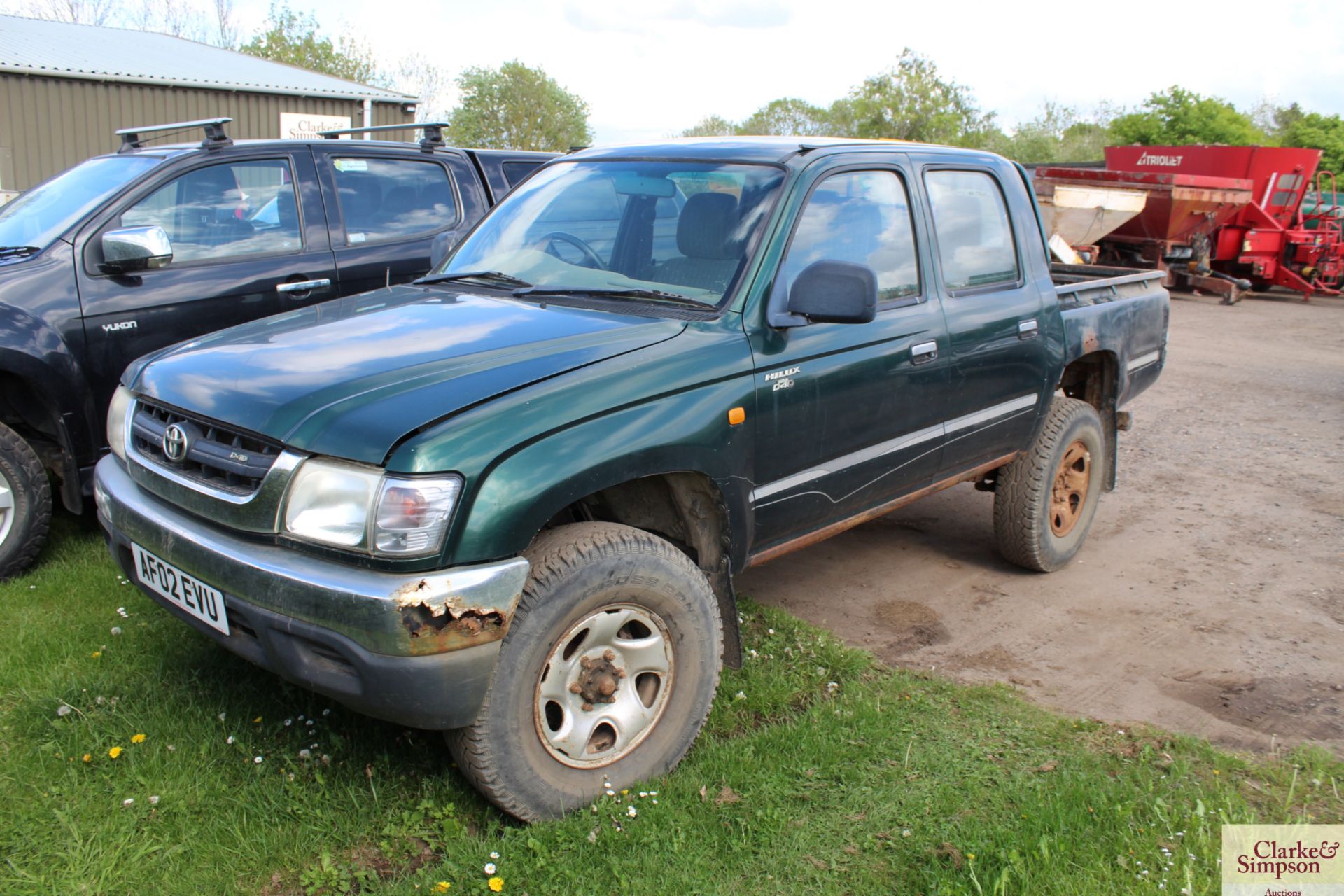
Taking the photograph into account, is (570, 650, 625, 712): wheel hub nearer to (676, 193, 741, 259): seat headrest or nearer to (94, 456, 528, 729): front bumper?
(94, 456, 528, 729): front bumper

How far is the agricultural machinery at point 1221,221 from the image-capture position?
52.9 feet

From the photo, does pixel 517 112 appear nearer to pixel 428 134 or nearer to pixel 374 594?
pixel 428 134

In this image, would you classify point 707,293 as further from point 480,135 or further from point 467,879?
point 480,135

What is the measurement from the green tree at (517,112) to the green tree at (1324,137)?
69.5 ft

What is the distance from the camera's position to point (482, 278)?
12.3 feet

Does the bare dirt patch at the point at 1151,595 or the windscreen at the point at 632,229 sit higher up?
the windscreen at the point at 632,229

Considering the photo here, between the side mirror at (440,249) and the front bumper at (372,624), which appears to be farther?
the side mirror at (440,249)

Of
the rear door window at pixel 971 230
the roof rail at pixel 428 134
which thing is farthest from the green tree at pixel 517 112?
the rear door window at pixel 971 230

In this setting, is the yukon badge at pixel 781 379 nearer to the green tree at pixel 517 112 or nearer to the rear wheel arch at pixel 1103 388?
the rear wheel arch at pixel 1103 388

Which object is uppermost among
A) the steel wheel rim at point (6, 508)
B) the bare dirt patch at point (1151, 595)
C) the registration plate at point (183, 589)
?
the registration plate at point (183, 589)

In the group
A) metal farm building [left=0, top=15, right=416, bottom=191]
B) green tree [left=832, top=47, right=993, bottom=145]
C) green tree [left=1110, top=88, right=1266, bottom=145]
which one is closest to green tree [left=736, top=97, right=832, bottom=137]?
green tree [left=832, top=47, right=993, bottom=145]

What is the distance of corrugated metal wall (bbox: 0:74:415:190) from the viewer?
1730 centimetres

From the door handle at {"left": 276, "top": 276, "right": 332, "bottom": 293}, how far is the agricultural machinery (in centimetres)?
1324

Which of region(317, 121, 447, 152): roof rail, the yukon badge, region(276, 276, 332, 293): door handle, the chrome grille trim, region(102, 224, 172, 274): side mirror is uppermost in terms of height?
region(317, 121, 447, 152): roof rail
